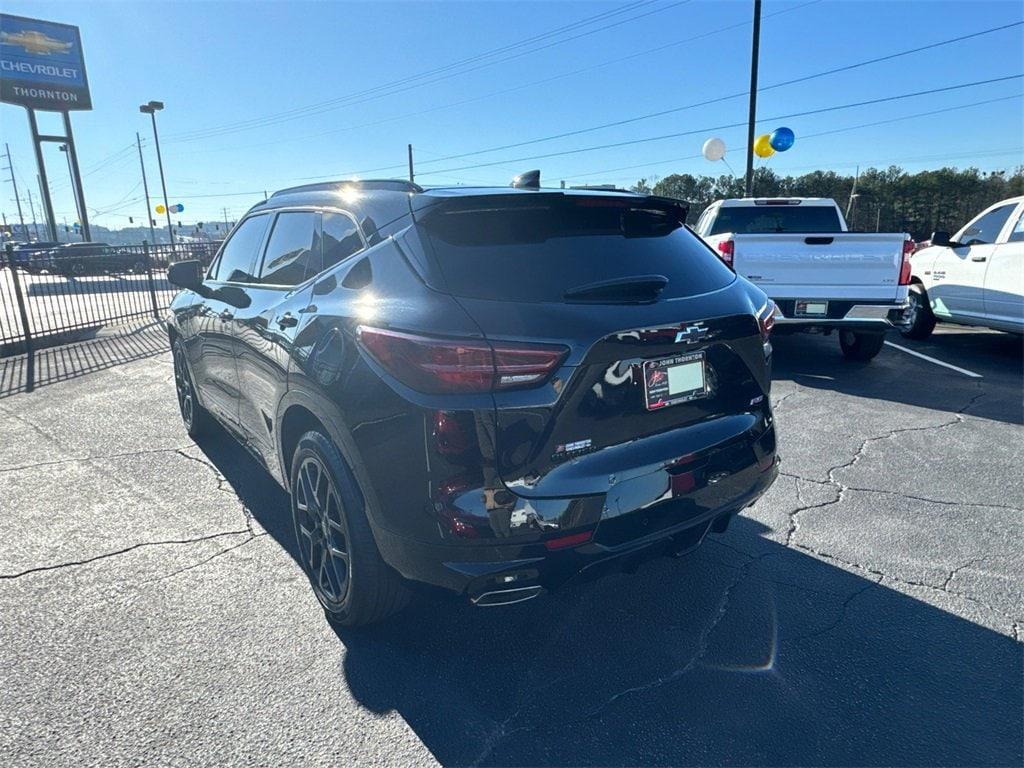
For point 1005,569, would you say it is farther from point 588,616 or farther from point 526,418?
point 526,418

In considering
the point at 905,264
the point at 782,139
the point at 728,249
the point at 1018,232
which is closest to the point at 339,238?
the point at 728,249

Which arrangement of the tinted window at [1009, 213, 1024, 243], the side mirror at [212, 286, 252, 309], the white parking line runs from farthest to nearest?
1. the tinted window at [1009, 213, 1024, 243]
2. the white parking line
3. the side mirror at [212, 286, 252, 309]

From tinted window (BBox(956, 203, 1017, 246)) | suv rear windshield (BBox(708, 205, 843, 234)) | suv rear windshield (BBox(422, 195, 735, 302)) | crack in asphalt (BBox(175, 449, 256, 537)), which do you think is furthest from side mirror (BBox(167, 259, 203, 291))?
tinted window (BBox(956, 203, 1017, 246))

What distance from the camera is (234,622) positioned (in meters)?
2.75

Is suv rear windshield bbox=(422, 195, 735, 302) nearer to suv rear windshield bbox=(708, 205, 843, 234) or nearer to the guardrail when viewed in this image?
suv rear windshield bbox=(708, 205, 843, 234)

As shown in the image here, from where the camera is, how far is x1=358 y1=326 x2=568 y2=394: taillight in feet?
6.44

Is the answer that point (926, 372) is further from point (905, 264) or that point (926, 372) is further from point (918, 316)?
point (918, 316)

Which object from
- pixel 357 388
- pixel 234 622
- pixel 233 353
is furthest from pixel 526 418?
pixel 233 353

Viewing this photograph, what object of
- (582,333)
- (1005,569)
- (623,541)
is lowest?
(1005,569)

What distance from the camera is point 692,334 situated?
2.30 metres

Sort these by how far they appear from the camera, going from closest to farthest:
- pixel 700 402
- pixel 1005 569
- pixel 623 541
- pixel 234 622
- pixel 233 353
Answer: pixel 623 541
pixel 700 402
pixel 234 622
pixel 1005 569
pixel 233 353

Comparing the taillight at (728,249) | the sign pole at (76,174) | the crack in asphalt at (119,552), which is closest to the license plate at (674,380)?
the crack in asphalt at (119,552)

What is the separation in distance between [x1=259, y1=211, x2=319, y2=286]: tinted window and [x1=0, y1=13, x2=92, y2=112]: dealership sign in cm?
3265

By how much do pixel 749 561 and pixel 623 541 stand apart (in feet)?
4.49
